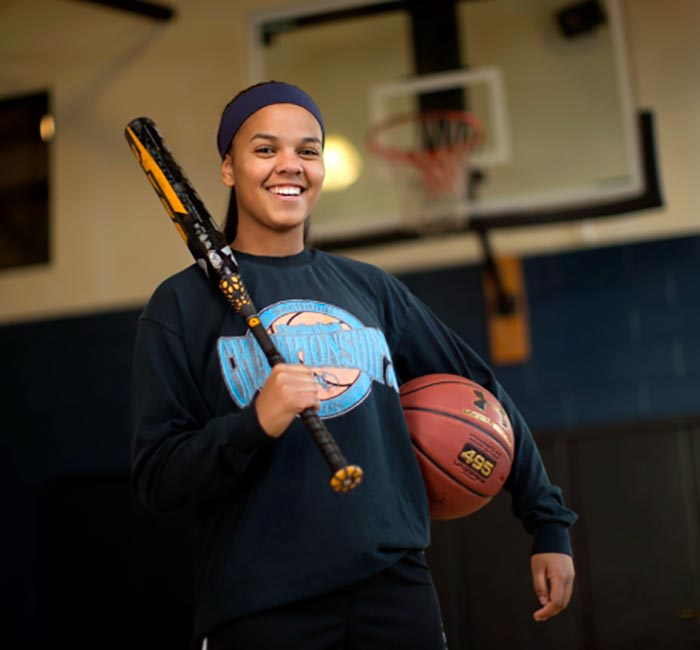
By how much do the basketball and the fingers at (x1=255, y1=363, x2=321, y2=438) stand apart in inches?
16.5

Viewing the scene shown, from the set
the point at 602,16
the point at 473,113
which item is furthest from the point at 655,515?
the point at 602,16

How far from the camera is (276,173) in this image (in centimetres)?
180

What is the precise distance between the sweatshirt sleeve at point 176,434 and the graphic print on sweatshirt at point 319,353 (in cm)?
7

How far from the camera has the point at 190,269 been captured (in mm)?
1809

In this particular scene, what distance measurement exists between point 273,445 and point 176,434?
0.50ft

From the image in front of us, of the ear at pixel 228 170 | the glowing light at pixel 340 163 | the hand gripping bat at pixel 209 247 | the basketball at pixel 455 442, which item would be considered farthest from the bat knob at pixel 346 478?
the glowing light at pixel 340 163

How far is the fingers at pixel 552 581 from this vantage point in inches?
70.6

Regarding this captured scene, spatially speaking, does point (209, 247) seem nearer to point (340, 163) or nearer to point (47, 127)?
point (340, 163)

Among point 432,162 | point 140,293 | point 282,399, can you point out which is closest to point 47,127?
point 140,293

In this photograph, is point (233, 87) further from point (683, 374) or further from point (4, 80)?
point (683, 374)

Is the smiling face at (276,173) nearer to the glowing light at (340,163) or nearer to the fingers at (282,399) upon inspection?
the fingers at (282,399)

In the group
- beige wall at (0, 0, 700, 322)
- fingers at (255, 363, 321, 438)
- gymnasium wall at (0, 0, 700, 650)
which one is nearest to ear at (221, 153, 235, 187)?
fingers at (255, 363, 321, 438)

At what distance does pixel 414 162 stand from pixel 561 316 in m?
1.06

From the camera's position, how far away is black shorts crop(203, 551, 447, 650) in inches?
60.6
